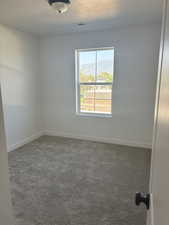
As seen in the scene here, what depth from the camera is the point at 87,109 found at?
4070mm

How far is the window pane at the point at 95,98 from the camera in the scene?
3.79 metres

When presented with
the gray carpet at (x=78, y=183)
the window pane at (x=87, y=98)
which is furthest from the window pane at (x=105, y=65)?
the gray carpet at (x=78, y=183)

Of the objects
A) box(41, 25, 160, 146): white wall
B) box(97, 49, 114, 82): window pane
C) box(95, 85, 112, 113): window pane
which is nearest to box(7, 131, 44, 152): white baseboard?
box(41, 25, 160, 146): white wall

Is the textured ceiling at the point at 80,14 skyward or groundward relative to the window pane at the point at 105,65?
skyward

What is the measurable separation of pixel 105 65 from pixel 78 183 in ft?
8.10

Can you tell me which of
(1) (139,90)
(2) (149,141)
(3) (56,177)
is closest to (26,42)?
(1) (139,90)

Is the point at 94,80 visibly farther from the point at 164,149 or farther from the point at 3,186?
the point at 164,149

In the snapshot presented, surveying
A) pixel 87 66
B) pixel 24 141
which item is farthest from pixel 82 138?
pixel 87 66

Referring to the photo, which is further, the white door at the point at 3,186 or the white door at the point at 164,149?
the white door at the point at 3,186

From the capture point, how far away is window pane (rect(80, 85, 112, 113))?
3.79 metres

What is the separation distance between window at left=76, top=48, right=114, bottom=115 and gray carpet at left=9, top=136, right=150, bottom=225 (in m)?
0.92

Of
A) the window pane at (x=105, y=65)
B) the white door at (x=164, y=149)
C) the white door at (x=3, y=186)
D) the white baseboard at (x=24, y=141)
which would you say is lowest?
the white baseboard at (x=24, y=141)

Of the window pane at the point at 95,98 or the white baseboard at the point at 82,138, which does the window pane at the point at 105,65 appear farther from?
the white baseboard at the point at 82,138

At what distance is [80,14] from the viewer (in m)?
2.59
